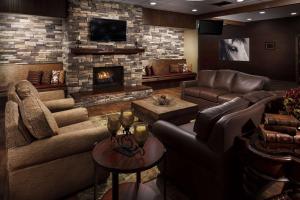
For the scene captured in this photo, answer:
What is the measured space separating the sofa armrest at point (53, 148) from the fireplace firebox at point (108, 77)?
166 inches

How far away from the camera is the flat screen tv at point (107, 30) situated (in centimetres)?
583

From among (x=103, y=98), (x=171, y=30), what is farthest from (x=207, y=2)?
(x=103, y=98)

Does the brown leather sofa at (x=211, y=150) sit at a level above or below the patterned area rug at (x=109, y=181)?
above

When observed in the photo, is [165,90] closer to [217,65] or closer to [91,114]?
[91,114]

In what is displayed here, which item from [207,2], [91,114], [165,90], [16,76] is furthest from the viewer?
[165,90]

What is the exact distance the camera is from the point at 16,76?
5586 millimetres

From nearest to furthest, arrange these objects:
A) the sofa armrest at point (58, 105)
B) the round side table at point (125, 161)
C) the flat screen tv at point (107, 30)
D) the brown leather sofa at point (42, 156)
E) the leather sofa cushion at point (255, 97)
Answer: the round side table at point (125, 161), the brown leather sofa at point (42, 156), the leather sofa cushion at point (255, 97), the sofa armrest at point (58, 105), the flat screen tv at point (107, 30)

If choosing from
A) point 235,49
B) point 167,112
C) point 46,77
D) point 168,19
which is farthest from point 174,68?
point 167,112

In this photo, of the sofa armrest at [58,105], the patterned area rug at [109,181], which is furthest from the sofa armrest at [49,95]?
the patterned area rug at [109,181]

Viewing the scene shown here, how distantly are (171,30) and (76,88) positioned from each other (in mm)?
4398

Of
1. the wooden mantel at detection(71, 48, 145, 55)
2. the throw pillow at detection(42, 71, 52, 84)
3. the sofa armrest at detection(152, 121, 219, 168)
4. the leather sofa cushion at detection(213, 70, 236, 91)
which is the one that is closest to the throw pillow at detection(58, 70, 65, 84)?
the throw pillow at detection(42, 71, 52, 84)

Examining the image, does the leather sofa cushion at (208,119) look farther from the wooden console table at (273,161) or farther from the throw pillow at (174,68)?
the throw pillow at (174,68)

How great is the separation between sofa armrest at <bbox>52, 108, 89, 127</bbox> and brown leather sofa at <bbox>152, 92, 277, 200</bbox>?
1.37 meters

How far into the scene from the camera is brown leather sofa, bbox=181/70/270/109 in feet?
15.4
